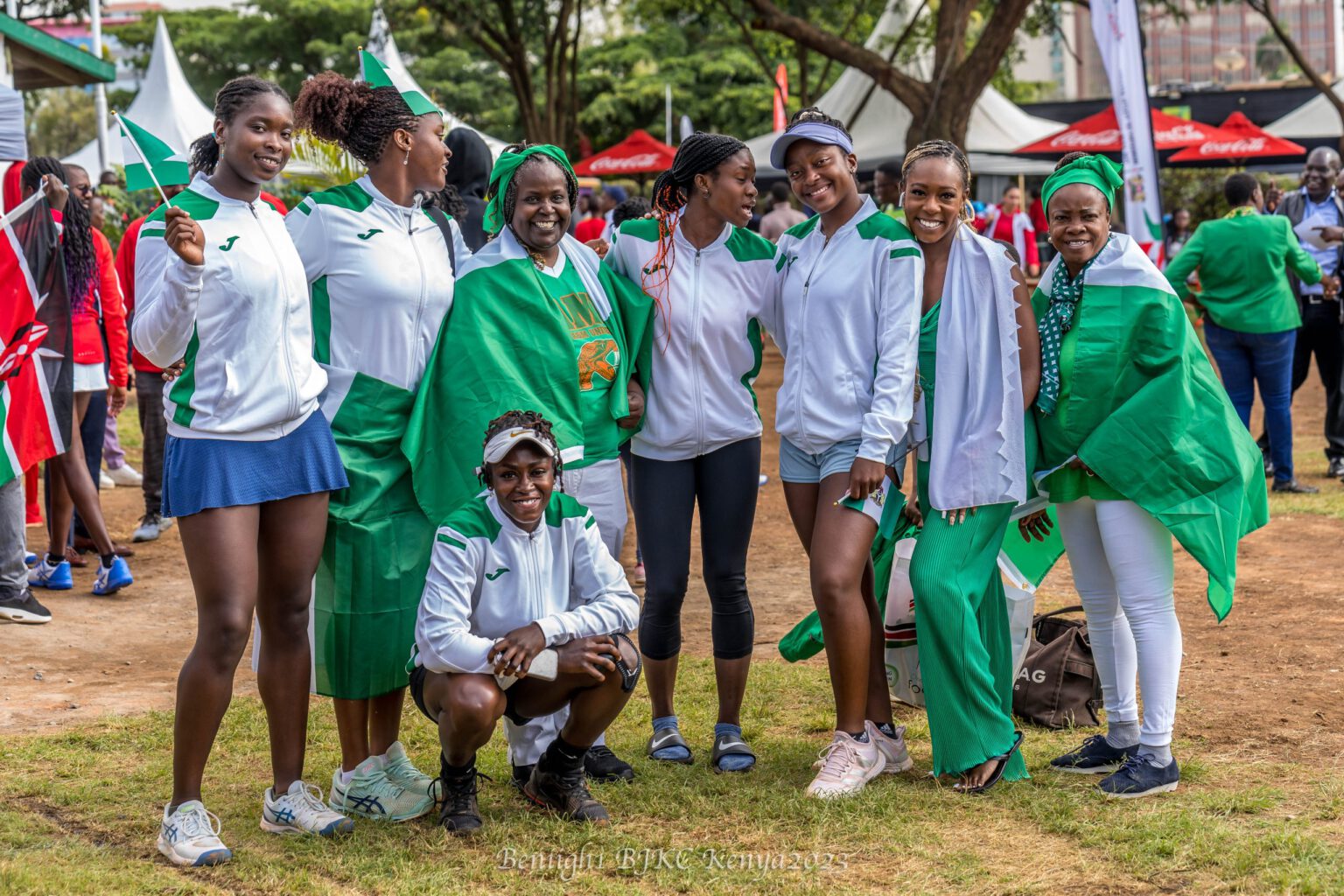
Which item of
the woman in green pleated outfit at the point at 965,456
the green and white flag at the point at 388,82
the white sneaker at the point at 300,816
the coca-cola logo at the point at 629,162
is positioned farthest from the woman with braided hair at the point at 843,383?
the coca-cola logo at the point at 629,162

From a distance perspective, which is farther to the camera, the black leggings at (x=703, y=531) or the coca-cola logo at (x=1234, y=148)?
the coca-cola logo at (x=1234, y=148)

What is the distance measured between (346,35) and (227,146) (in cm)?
4121

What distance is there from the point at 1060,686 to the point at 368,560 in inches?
101

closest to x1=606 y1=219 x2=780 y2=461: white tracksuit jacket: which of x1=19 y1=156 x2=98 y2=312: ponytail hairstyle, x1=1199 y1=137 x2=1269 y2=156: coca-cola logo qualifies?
x1=19 y1=156 x2=98 y2=312: ponytail hairstyle

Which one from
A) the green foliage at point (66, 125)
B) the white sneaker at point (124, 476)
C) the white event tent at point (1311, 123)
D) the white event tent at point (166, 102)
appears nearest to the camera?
the white sneaker at point (124, 476)

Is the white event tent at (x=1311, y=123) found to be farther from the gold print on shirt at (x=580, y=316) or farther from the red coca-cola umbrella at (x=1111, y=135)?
the gold print on shirt at (x=580, y=316)

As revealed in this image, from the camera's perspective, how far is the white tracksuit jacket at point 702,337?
15.3ft

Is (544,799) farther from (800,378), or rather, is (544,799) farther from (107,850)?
(800,378)

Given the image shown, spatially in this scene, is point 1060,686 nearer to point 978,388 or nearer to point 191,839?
point 978,388

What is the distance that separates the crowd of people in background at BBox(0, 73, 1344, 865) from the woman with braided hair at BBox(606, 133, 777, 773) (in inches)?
0.4

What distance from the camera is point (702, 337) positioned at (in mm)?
4664

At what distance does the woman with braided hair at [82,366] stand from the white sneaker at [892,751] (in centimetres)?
452

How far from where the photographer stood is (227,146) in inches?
151

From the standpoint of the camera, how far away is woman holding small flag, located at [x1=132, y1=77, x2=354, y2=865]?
374 cm
